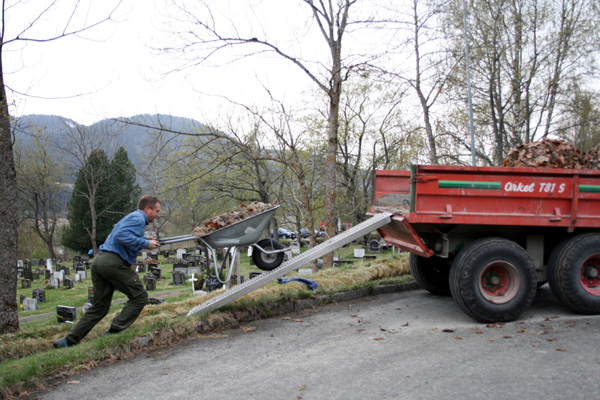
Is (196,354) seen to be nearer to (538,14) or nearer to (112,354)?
(112,354)

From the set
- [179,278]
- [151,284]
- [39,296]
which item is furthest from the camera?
[179,278]

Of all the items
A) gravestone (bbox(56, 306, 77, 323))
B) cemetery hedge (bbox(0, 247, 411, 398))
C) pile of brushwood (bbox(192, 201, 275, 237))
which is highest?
pile of brushwood (bbox(192, 201, 275, 237))

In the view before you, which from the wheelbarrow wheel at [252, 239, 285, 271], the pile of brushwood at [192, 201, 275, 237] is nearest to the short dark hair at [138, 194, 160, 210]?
the pile of brushwood at [192, 201, 275, 237]

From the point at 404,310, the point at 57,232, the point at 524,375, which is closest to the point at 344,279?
the point at 404,310

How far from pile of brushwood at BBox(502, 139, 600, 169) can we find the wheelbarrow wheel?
356cm

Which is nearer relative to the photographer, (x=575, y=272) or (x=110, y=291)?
(x=110, y=291)

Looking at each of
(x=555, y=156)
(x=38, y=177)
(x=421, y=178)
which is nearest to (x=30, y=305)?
(x=421, y=178)

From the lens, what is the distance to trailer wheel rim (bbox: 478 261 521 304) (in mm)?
5508

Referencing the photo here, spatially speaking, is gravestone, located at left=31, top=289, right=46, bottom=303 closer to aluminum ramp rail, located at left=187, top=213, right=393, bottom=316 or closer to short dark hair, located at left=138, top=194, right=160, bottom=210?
aluminum ramp rail, located at left=187, top=213, right=393, bottom=316

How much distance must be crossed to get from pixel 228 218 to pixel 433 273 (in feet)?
11.8

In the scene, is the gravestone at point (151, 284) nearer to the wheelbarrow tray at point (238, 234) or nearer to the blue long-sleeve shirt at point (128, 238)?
the wheelbarrow tray at point (238, 234)

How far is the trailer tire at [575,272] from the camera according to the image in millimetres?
5520

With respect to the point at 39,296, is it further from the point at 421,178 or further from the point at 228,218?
the point at 421,178

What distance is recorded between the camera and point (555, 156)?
5973 mm
